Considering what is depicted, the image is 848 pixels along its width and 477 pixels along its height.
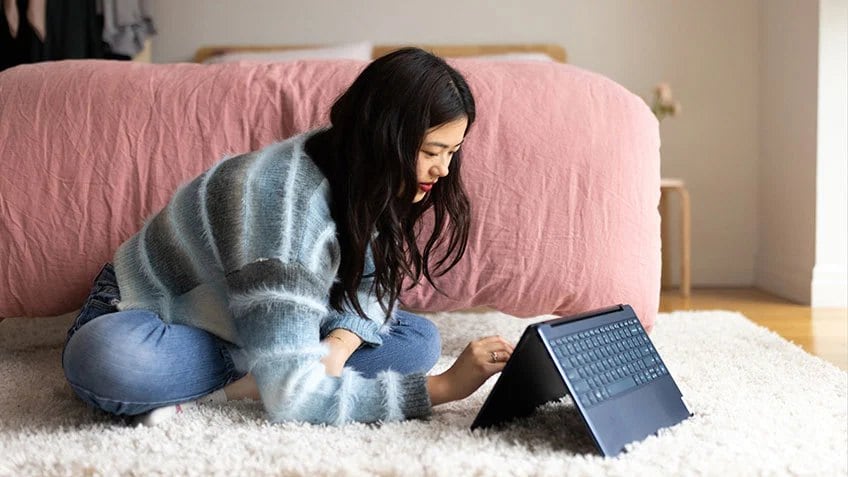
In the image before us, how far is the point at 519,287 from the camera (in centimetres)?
170

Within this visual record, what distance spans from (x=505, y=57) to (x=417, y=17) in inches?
19.0

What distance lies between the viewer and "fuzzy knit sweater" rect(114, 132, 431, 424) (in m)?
1.17

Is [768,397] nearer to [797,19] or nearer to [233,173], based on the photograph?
[233,173]

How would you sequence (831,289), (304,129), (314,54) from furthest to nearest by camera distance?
1. (314,54)
2. (831,289)
3. (304,129)

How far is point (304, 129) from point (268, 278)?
0.61 meters

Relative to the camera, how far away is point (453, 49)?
142 inches

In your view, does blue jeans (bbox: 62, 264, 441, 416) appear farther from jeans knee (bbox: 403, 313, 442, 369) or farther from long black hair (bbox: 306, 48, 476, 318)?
jeans knee (bbox: 403, 313, 442, 369)

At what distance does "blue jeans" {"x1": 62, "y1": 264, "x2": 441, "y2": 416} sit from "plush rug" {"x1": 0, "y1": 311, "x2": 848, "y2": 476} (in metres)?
0.04

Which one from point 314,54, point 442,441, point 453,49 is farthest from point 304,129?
point 453,49

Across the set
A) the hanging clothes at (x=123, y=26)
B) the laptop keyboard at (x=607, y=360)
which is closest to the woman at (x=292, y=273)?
the laptop keyboard at (x=607, y=360)

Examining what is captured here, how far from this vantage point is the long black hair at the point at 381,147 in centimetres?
123

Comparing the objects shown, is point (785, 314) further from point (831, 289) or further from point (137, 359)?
point (137, 359)

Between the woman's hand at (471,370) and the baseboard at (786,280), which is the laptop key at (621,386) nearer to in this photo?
the woman's hand at (471,370)

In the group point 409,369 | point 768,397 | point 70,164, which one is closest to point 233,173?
Result: point 409,369
